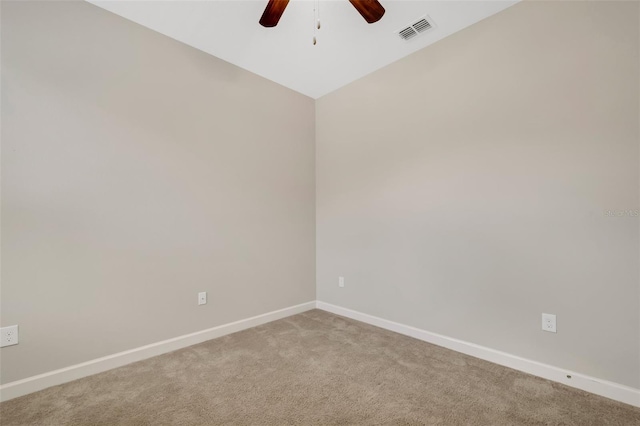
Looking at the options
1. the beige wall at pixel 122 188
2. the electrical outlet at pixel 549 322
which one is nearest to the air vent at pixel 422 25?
the beige wall at pixel 122 188

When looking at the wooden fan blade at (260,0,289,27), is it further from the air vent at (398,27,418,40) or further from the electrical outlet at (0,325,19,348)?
the electrical outlet at (0,325,19,348)

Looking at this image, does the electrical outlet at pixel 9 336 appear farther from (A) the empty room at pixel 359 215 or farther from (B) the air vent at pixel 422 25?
(B) the air vent at pixel 422 25

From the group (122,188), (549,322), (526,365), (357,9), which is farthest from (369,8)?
(526,365)

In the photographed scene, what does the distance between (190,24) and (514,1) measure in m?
2.40

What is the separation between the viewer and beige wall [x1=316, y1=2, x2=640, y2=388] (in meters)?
1.66

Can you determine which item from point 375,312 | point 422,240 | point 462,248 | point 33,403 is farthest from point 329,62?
point 33,403

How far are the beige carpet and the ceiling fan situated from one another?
7.66 ft

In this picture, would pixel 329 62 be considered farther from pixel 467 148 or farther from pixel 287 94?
pixel 467 148

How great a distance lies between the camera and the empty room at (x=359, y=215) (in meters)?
1.65

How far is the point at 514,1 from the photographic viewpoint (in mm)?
1986

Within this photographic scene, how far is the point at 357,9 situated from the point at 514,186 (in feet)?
5.25

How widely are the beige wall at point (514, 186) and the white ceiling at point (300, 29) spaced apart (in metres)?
0.17

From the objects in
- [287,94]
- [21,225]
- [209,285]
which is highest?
[287,94]

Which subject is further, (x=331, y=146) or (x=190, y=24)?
(x=331, y=146)
